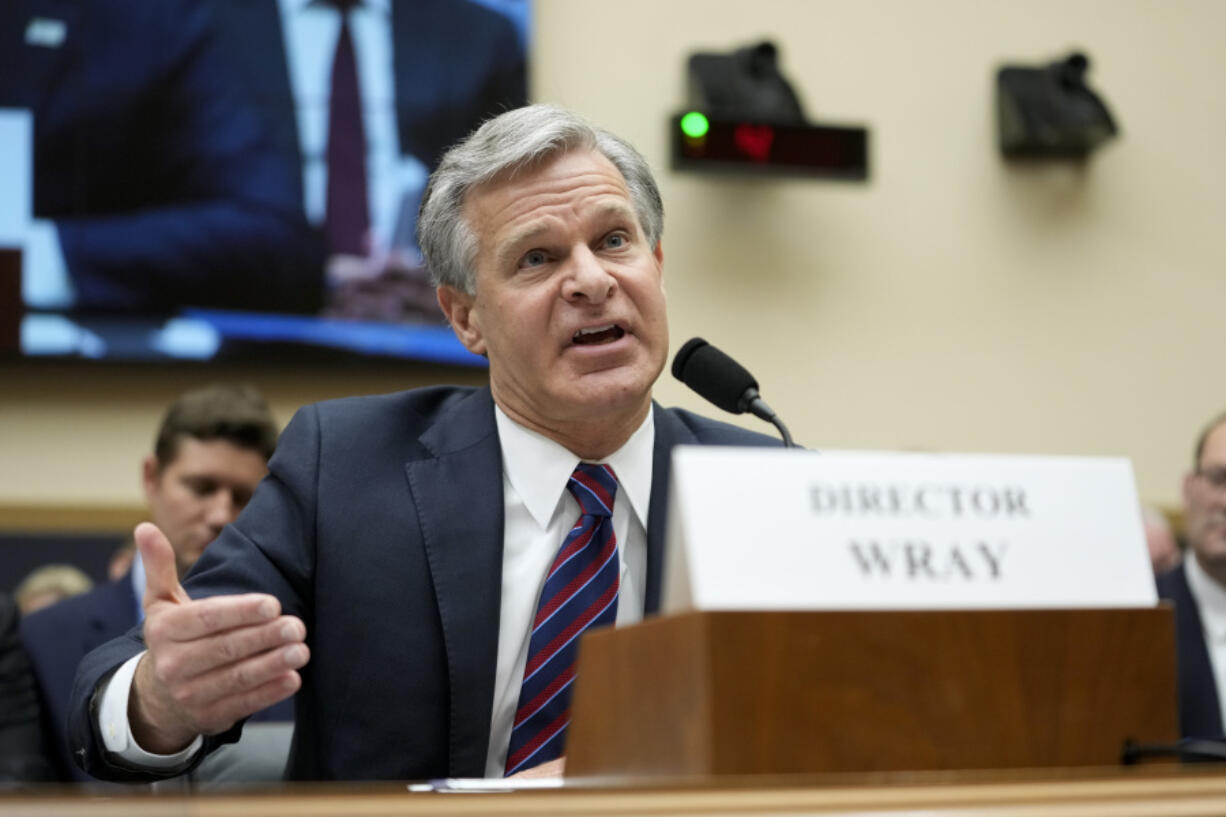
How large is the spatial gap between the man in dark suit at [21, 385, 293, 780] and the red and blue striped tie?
1.59 metres

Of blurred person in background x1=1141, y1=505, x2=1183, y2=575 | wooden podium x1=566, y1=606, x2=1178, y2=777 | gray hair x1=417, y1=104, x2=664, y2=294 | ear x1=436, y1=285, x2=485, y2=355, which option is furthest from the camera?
blurred person in background x1=1141, y1=505, x2=1183, y2=575

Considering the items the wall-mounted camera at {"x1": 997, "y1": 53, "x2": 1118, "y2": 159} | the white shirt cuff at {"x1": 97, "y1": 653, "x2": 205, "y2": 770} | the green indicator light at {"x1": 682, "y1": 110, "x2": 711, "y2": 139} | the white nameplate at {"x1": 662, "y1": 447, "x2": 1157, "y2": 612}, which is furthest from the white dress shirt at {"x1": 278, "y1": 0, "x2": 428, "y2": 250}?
the white nameplate at {"x1": 662, "y1": 447, "x2": 1157, "y2": 612}

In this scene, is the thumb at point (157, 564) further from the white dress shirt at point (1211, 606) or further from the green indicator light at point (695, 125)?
the green indicator light at point (695, 125)

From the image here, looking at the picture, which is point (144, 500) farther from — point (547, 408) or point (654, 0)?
point (547, 408)

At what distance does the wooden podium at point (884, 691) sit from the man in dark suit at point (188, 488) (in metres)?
2.20

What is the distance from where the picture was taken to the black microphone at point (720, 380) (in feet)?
4.85

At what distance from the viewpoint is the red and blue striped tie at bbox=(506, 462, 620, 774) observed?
153 cm

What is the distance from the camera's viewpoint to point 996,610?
0.98 metres

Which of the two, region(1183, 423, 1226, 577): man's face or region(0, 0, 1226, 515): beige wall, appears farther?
region(0, 0, 1226, 515): beige wall

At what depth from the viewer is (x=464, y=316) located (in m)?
1.93

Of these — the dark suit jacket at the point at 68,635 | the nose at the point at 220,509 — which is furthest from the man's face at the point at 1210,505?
the nose at the point at 220,509

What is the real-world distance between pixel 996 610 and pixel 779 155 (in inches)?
135

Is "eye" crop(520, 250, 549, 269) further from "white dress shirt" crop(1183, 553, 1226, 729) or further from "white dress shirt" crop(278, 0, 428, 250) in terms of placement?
"white dress shirt" crop(278, 0, 428, 250)

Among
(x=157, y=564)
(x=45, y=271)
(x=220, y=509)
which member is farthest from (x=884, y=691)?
(x=45, y=271)
